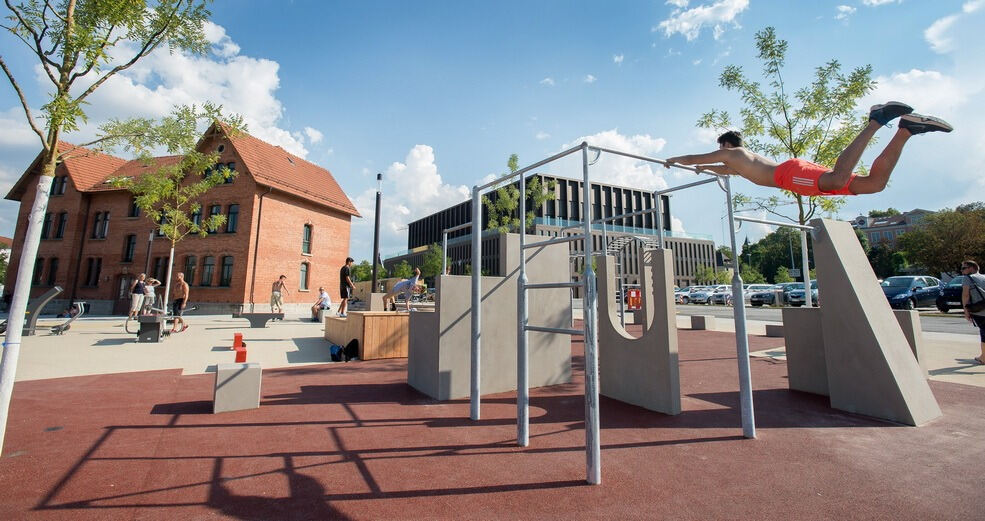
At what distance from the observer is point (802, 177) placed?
2.81 m

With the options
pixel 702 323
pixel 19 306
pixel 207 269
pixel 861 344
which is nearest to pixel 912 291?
pixel 702 323

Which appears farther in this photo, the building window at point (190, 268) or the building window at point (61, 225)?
the building window at point (61, 225)

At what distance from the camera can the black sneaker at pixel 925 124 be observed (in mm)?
2573

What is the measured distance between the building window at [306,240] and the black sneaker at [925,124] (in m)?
28.2

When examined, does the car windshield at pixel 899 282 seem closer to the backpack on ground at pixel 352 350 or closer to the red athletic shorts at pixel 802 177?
the red athletic shorts at pixel 802 177

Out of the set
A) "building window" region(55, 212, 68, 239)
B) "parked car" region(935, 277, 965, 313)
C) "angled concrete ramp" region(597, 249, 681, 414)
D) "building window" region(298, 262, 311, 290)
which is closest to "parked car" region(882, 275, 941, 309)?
"parked car" region(935, 277, 965, 313)

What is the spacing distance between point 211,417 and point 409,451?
269cm

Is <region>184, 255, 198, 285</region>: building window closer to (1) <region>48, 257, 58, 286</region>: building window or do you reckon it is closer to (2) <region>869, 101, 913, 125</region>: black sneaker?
(1) <region>48, 257, 58, 286</region>: building window

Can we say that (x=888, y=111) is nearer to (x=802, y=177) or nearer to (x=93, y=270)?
(x=802, y=177)

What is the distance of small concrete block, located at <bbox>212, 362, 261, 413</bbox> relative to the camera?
188 inches

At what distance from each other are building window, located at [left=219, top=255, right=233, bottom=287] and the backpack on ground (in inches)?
769

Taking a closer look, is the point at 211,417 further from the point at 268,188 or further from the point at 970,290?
the point at 268,188

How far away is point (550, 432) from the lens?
4.10 m

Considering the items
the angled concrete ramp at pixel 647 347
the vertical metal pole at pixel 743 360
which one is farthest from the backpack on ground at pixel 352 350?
the vertical metal pole at pixel 743 360
